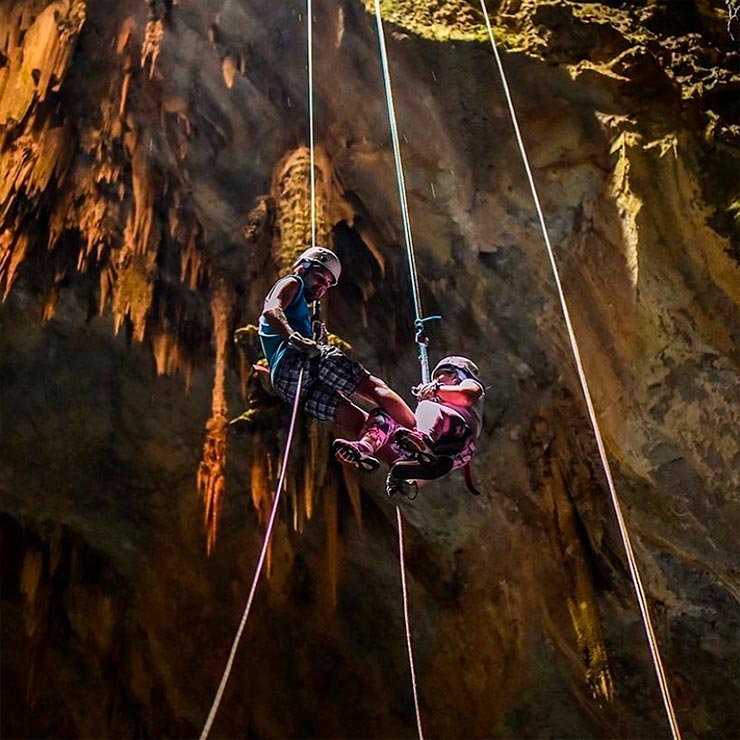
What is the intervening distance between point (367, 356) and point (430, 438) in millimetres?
2003

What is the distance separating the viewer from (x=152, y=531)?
19.5 feet

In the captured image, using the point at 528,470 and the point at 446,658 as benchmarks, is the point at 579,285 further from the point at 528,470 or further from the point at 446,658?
the point at 446,658

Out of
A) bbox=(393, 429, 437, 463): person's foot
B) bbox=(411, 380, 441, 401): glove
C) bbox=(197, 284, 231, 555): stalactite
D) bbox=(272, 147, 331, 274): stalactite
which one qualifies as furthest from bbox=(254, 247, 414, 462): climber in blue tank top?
bbox=(197, 284, 231, 555): stalactite

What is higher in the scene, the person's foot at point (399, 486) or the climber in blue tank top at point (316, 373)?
the climber in blue tank top at point (316, 373)

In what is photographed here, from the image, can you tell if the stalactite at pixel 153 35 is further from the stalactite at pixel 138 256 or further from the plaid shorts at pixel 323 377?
the plaid shorts at pixel 323 377

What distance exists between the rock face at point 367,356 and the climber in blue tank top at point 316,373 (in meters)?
1.47

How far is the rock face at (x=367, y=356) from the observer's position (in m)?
4.31

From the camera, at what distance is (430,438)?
122 inches

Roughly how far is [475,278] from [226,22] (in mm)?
2316

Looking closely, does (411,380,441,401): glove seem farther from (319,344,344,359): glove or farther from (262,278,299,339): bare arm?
(262,278,299,339): bare arm

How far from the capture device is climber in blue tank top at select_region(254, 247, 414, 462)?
3338 mm

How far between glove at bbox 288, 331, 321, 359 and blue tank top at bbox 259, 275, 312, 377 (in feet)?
0.46

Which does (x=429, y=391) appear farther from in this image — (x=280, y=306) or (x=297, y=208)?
(x=297, y=208)

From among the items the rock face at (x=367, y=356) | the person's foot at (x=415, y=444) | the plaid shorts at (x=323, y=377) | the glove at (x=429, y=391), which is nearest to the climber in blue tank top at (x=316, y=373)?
the plaid shorts at (x=323, y=377)
